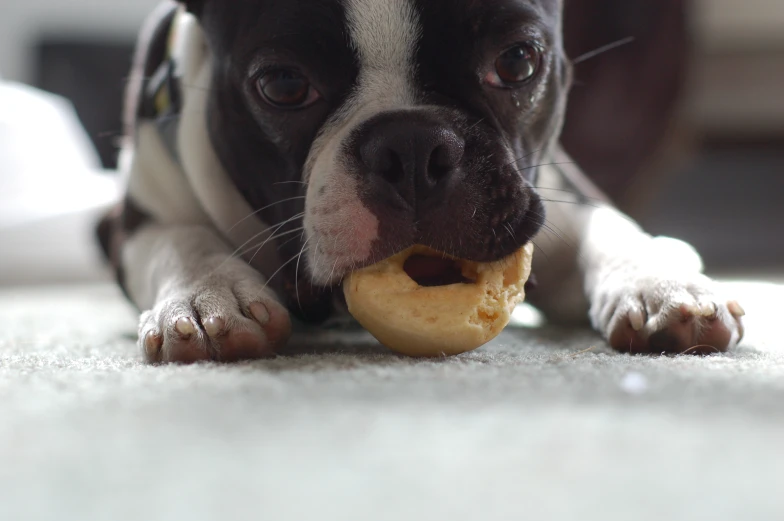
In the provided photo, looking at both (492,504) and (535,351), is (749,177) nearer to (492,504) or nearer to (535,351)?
(535,351)

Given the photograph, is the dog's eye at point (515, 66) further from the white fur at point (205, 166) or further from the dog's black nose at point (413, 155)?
the white fur at point (205, 166)

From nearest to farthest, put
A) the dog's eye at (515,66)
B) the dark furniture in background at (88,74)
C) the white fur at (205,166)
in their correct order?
the dog's eye at (515,66) → the white fur at (205,166) → the dark furniture in background at (88,74)

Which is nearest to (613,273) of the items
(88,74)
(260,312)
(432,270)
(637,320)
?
(637,320)

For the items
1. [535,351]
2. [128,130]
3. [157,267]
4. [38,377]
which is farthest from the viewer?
[128,130]

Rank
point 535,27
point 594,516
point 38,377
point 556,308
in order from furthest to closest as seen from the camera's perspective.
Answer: point 556,308
point 535,27
point 38,377
point 594,516

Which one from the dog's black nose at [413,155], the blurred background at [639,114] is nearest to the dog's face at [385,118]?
the dog's black nose at [413,155]

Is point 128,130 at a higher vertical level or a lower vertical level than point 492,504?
lower

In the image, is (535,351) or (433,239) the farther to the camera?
(535,351)

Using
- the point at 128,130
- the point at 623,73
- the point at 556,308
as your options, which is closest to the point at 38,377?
the point at 556,308

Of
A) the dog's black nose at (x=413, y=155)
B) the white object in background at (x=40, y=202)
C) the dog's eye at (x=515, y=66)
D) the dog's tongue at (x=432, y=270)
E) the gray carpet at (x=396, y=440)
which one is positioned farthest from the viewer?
the white object in background at (x=40, y=202)
